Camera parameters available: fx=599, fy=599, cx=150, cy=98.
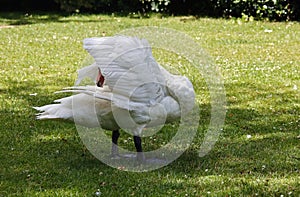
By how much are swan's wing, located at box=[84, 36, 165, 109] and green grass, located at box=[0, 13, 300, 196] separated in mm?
657

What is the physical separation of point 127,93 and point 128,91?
0.02 meters

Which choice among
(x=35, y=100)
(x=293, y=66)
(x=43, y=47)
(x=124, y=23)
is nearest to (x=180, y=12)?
(x=124, y=23)

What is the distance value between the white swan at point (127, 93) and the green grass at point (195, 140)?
47 cm

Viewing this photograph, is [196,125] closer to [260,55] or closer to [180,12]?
[260,55]

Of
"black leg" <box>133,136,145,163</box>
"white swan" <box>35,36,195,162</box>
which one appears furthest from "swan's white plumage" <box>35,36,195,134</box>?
"black leg" <box>133,136,145,163</box>

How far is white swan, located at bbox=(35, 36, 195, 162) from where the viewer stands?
5023mm

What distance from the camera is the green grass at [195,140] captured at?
4812mm

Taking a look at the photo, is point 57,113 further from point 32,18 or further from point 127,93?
point 32,18

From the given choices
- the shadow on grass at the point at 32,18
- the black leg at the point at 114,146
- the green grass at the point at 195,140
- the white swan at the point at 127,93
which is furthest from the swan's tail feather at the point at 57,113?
the shadow on grass at the point at 32,18

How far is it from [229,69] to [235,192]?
5.75 meters

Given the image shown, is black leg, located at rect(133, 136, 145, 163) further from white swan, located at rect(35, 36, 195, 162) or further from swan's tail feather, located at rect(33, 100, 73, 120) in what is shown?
swan's tail feather, located at rect(33, 100, 73, 120)

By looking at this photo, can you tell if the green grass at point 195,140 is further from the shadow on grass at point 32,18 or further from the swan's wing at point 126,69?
the shadow on grass at point 32,18

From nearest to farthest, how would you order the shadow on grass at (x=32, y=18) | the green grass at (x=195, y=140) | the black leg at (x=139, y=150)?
the green grass at (x=195, y=140) → the black leg at (x=139, y=150) → the shadow on grass at (x=32, y=18)

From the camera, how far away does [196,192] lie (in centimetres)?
464
